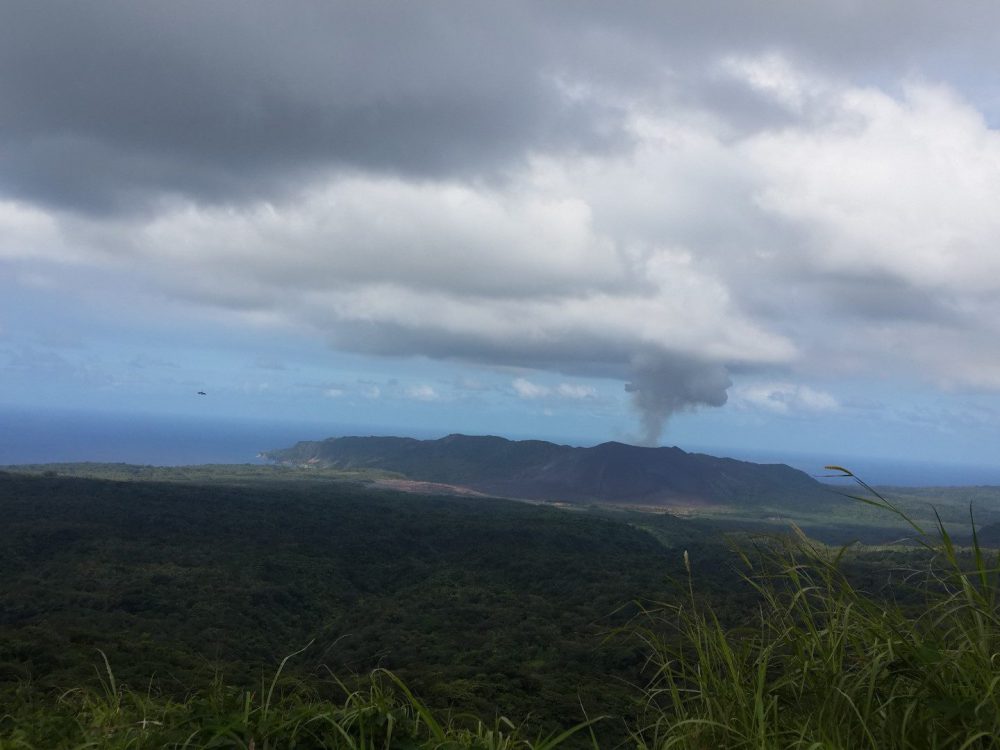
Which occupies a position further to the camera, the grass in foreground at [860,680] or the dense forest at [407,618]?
the dense forest at [407,618]

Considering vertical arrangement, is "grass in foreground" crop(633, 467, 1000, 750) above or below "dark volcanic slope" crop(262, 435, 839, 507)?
above

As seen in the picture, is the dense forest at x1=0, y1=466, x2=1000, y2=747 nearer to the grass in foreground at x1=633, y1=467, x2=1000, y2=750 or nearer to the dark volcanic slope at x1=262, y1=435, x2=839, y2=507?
the grass in foreground at x1=633, y1=467, x2=1000, y2=750

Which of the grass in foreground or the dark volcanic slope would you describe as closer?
the grass in foreground

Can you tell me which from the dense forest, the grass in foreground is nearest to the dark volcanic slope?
the dense forest

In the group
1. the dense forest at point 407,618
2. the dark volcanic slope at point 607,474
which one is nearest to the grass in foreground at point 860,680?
the dense forest at point 407,618

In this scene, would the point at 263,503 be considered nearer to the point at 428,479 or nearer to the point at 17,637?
the point at 17,637

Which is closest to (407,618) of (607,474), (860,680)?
(860,680)

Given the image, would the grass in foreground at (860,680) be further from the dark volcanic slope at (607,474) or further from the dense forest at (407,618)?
the dark volcanic slope at (607,474)

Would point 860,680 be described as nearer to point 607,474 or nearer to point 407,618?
point 407,618

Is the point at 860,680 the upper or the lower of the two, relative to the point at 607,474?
upper
